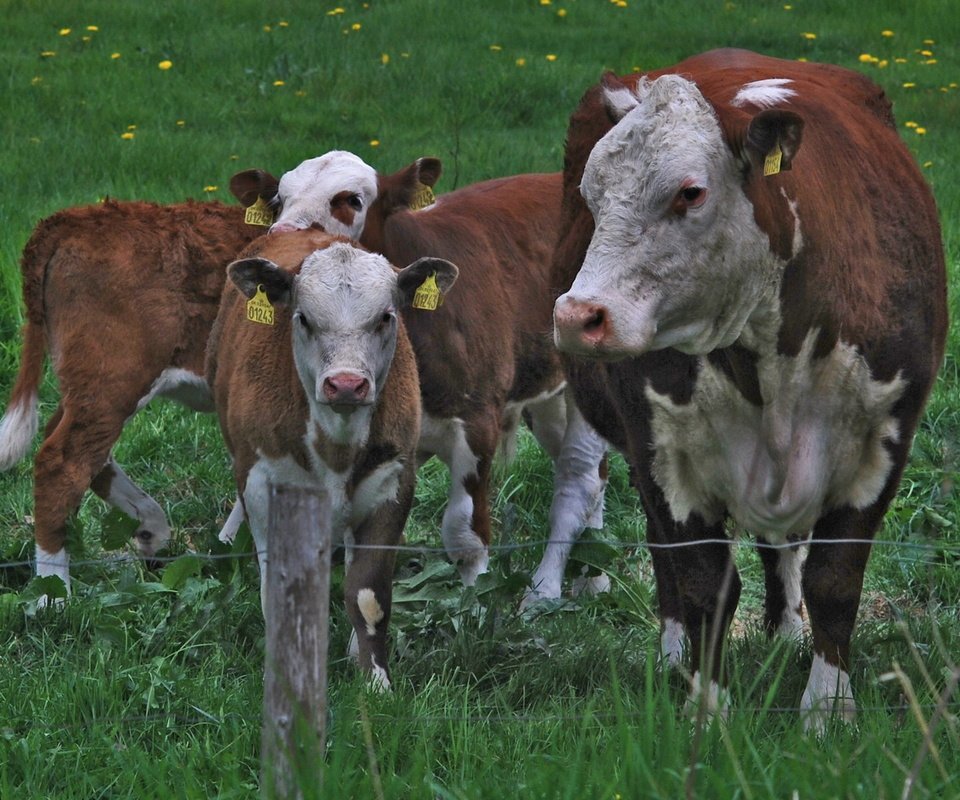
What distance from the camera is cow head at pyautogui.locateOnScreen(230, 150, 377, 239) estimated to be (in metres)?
6.50

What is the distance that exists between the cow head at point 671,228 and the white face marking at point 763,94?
0.39 meters

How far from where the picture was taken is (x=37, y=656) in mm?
5215

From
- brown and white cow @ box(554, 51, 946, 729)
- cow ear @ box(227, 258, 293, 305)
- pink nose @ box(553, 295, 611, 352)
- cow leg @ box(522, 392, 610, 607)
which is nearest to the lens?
pink nose @ box(553, 295, 611, 352)

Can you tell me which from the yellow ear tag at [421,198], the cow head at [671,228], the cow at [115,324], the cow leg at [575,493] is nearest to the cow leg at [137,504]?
the cow at [115,324]

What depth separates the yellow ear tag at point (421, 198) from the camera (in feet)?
22.6

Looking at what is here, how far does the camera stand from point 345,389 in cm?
491

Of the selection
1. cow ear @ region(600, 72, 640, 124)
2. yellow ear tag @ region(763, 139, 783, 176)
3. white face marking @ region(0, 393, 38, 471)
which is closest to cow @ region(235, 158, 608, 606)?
white face marking @ region(0, 393, 38, 471)

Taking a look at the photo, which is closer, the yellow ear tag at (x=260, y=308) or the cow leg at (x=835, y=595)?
the cow leg at (x=835, y=595)

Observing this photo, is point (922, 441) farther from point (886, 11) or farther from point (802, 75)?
point (886, 11)

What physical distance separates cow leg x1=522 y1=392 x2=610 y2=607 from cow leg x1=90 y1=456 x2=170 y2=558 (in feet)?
5.29

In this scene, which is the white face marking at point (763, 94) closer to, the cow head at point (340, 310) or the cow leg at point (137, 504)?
the cow head at point (340, 310)

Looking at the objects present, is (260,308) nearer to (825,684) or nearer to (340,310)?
(340,310)

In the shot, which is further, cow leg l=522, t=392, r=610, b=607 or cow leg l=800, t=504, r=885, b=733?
cow leg l=522, t=392, r=610, b=607

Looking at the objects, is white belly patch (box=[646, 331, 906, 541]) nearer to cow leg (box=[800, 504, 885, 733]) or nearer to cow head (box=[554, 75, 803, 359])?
cow leg (box=[800, 504, 885, 733])
